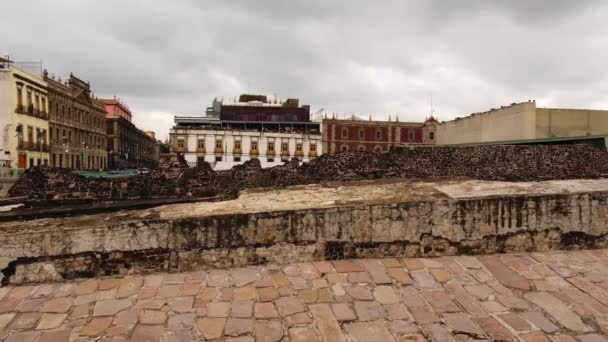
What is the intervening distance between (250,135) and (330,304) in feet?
136

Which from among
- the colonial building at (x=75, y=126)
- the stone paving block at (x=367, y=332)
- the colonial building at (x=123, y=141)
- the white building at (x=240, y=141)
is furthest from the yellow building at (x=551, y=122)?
the colonial building at (x=123, y=141)

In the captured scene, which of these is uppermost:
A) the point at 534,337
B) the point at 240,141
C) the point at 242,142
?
the point at 240,141

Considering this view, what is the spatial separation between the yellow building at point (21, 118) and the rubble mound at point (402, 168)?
24.1 meters

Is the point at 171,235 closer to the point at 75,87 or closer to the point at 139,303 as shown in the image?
the point at 139,303

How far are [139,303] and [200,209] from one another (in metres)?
2.03

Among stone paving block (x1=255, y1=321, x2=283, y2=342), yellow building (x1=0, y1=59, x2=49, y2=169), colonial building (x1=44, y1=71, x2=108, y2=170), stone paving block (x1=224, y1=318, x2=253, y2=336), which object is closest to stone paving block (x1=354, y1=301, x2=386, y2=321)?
stone paving block (x1=255, y1=321, x2=283, y2=342)

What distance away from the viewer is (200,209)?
6758mm

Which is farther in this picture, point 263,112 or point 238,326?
point 263,112

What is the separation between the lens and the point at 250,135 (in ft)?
150

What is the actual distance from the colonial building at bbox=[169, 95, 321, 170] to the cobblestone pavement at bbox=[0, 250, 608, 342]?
37384 mm

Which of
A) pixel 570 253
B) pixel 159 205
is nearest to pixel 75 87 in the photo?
pixel 159 205

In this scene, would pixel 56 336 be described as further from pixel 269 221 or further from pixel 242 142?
pixel 242 142

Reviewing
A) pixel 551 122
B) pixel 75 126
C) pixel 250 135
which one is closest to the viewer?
pixel 551 122

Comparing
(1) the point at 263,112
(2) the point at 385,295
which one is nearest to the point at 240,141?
(1) the point at 263,112
